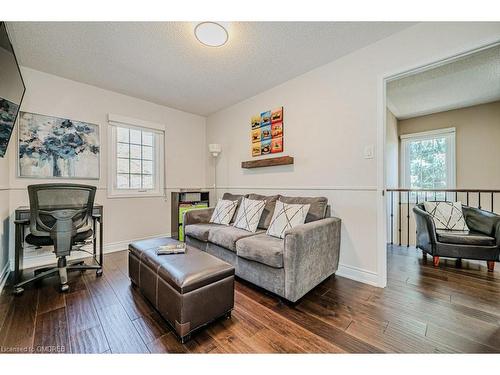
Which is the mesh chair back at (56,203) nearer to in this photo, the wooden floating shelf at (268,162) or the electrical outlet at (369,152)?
the wooden floating shelf at (268,162)

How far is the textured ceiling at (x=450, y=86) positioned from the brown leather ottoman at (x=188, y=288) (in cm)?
321

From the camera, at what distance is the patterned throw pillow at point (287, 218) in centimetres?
207

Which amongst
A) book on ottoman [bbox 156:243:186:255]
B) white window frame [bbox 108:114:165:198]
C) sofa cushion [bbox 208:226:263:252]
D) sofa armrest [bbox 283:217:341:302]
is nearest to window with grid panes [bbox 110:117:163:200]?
white window frame [bbox 108:114:165:198]

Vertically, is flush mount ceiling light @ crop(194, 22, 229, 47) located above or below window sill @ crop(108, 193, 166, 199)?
above

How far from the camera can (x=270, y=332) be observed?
1.35 metres

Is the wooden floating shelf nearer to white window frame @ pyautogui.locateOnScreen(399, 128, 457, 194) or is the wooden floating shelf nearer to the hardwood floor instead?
the hardwood floor

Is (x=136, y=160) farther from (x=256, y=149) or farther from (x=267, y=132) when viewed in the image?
(x=267, y=132)

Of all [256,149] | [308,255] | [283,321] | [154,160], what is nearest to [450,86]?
[256,149]

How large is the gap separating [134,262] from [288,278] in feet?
4.49

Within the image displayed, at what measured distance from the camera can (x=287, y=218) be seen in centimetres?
212

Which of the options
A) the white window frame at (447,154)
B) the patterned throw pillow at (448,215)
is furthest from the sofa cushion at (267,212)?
the white window frame at (447,154)

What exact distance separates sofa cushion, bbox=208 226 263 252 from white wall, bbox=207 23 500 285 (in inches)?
37.2

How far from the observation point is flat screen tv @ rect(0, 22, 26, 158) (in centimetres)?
153
